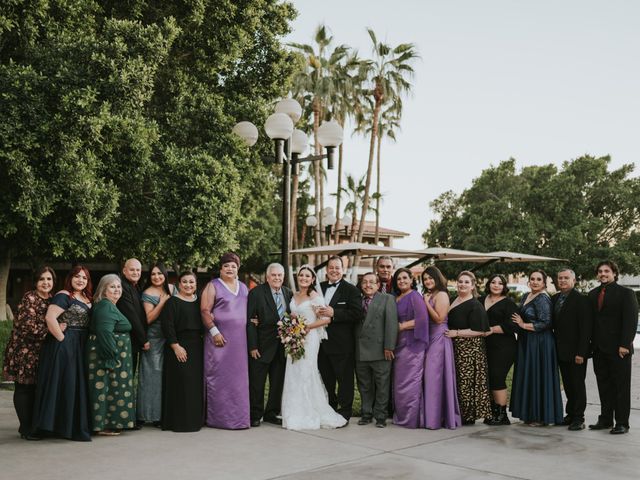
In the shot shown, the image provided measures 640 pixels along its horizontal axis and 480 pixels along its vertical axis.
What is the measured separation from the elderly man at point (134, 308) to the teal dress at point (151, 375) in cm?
12

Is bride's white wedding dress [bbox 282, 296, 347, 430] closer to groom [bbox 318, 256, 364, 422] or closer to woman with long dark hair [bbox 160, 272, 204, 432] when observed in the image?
groom [bbox 318, 256, 364, 422]

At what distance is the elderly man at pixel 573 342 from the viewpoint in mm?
8109

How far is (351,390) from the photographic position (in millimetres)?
8477

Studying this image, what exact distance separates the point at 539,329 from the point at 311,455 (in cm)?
336

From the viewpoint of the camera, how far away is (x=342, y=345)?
851 cm

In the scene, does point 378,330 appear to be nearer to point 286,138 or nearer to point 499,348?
point 499,348

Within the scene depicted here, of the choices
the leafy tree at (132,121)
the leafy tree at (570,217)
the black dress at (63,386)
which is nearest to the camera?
the black dress at (63,386)

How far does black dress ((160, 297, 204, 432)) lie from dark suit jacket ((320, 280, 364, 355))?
5.18 feet

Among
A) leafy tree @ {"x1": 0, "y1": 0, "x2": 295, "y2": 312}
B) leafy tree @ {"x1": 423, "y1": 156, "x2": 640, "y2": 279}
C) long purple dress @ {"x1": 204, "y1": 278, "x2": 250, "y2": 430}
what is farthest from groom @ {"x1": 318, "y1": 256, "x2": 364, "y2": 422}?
→ leafy tree @ {"x1": 423, "y1": 156, "x2": 640, "y2": 279}

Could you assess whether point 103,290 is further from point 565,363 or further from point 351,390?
point 565,363

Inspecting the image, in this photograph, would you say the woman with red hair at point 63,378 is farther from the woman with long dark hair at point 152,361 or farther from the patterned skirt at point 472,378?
the patterned skirt at point 472,378

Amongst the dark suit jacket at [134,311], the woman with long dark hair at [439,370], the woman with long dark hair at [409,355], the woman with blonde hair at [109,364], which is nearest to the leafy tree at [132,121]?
the dark suit jacket at [134,311]

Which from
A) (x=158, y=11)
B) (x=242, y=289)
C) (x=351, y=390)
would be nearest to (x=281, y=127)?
(x=242, y=289)

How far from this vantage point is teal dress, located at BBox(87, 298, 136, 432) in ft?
24.0
